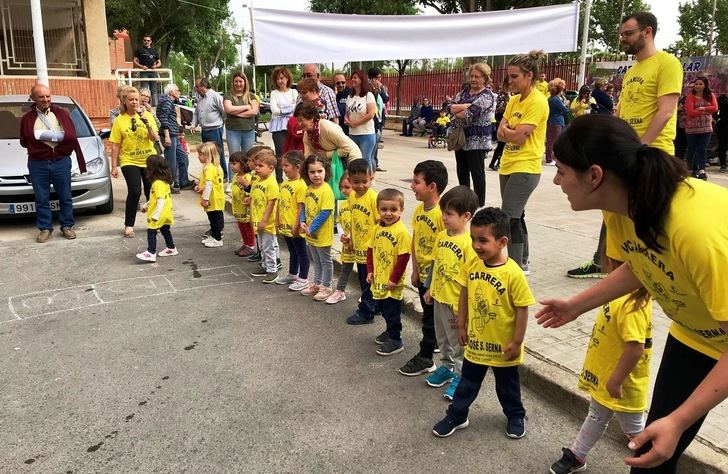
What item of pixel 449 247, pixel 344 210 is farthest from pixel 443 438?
pixel 344 210

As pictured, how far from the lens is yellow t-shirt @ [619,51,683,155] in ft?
13.7

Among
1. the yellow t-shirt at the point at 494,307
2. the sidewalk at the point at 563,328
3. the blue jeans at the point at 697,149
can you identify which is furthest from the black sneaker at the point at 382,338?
the blue jeans at the point at 697,149

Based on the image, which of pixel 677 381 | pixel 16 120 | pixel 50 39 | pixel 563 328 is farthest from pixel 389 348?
pixel 50 39

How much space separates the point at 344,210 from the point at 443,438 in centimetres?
242

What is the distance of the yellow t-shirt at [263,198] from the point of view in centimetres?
590

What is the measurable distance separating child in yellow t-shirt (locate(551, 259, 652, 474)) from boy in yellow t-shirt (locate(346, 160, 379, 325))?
2105 millimetres

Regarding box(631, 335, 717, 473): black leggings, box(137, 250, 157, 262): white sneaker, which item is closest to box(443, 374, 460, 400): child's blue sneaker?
box(631, 335, 717, 473): black leggings

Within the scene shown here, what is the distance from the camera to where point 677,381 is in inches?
78.7

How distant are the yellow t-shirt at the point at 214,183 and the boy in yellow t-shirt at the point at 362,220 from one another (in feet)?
8.91

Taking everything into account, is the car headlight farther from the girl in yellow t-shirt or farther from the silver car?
the girl in yellow t-shirt

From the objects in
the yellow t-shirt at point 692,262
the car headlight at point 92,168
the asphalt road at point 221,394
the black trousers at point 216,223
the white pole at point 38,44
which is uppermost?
the white pole at point 38,44

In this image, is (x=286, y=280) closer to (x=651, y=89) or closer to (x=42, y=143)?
(x=651, y=89)

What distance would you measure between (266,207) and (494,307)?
3.46m

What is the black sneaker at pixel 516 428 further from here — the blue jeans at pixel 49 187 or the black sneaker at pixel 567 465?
the blue jeans at pixel 49 187
